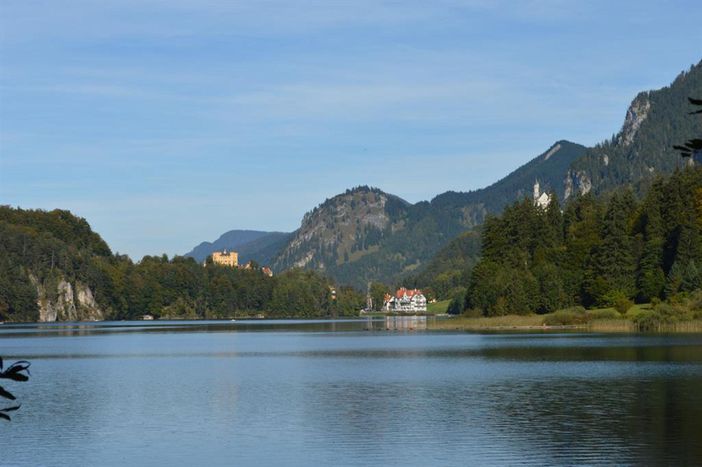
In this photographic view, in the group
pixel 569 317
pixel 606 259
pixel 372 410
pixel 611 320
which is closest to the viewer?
pixel 372 410

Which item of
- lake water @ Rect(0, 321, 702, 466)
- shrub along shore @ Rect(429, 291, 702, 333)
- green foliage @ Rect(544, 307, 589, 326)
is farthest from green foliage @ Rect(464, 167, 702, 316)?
lake water @ Rect(0, 321, 702, 466)

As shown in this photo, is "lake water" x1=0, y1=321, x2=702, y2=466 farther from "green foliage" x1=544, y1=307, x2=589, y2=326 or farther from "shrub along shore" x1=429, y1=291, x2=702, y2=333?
"green foliage" x1=544, y1=307, x2=589, y2=326

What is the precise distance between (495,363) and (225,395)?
26.0 m

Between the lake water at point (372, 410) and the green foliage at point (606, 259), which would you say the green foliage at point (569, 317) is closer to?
the green foliage at point (606, 259)

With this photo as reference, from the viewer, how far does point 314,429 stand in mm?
43781

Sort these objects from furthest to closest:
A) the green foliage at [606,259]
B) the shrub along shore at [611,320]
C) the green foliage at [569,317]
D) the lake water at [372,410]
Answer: the green foliage at [569,317]
the green foliage at [606,259]
the shrub along shore at [611,320]
the lake water at [372,410]

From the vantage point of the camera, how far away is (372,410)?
164 feet

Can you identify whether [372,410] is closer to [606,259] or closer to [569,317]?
[569,317]

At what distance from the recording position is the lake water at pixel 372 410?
3725cm

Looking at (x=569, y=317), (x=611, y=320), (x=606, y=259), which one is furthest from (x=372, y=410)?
(x=606, y=259)

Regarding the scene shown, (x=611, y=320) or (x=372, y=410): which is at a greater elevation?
(x=611, y=320)

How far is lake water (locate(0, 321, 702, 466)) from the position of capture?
3725 centimetres

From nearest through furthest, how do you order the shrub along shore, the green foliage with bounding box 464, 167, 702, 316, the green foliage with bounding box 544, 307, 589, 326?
the shrub along shore < the green foliage with bounding box 464, 167, 702, 316 < the green foliage with bounding box 544, 307, 589, 326

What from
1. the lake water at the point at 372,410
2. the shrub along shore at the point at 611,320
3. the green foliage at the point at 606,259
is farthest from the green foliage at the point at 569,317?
the lake water at the point at 372,410
